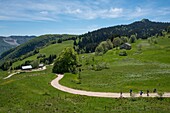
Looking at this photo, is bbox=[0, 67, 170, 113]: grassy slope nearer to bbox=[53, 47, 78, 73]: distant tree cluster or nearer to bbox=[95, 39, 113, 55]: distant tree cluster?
bbox=[53, 47, 78, 73]: distant tree cluster

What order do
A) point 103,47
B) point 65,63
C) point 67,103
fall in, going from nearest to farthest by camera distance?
point 67,103
point 65,63
point 103,47

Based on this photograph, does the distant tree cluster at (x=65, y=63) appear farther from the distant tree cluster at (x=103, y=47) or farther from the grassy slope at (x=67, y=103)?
the distant tree cluster at (x=103, y=47)

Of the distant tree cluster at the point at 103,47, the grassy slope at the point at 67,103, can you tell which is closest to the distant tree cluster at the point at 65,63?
the grassy slope at the point at 67,103

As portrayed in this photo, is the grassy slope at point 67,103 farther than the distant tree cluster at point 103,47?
No

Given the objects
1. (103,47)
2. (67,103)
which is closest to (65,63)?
(67,103)

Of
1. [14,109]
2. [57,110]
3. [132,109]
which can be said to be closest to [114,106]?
[132,109]

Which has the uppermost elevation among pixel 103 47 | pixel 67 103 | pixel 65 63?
pixel 103 47

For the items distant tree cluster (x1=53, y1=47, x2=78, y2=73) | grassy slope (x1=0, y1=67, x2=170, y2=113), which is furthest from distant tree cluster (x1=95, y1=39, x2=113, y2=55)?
grassy slope (x1=0, y1=67, x2=170, y2=113)

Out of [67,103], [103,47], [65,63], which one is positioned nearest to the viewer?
[67,103]

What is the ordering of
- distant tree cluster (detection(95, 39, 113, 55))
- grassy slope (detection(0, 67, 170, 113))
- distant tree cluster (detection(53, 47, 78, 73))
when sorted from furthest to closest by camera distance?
distant tree cluster (detection(95, 39, 113, 55)) < distant tree cluster (detection(53, 47, 78, 73)) < grassy slope (detection(0, 67, 170, 113))

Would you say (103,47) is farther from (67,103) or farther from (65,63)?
(67,103)

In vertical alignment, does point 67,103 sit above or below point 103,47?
below

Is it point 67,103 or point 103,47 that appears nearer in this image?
point 67,103

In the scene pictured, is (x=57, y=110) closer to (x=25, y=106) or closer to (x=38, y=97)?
(x=25, y=106)
